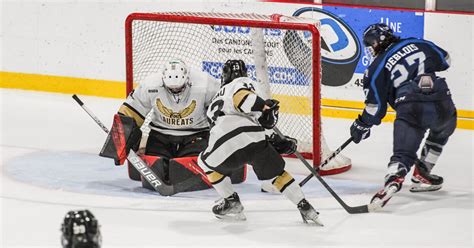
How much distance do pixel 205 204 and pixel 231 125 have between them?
27.8 inches

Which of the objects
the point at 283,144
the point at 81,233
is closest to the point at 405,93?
the point at 283,144

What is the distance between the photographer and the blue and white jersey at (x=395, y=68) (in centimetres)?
671

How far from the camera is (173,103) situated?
23.2 feet

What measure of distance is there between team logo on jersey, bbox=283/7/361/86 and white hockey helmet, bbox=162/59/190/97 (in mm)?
1990

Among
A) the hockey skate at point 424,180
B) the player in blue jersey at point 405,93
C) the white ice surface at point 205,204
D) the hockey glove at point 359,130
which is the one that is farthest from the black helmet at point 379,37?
the white ice surface at point 205,204

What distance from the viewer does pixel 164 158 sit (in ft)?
23.0

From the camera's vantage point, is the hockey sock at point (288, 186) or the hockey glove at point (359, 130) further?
the hockey glove at point (359, 130)

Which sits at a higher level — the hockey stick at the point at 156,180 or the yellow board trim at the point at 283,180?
the yellow board trim at the point at 283,180

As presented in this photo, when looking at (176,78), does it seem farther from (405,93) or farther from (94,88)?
(94,88)

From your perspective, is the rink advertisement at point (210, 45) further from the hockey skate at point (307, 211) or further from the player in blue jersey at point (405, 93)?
the hockey skate at point (307, 211)

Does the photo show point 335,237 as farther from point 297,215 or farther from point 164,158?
point 164,158

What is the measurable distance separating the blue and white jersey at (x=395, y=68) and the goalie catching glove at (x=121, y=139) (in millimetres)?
1280

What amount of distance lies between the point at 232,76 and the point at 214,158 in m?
0.41

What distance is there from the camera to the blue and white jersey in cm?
671
